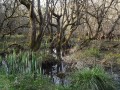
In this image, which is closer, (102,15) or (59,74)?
(59,74)

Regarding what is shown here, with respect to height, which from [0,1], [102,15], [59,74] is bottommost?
[59,74]

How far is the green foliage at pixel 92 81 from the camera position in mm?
7754

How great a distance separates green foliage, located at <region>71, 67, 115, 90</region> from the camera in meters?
7.75

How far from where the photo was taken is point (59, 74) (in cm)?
1162

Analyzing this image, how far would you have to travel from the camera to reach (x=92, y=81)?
7.79 meters

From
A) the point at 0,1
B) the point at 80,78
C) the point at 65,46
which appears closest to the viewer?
the point at 80,78

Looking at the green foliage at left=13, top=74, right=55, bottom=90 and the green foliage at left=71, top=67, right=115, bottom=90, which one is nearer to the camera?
the green foliage at left=13, top=74, right=55, bottom=90

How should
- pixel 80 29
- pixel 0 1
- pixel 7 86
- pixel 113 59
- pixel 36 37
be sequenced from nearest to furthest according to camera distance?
pixel 7 86 < pixel 113 59 < pixel 36 37 < pixel 0 1 < pixel 80 29

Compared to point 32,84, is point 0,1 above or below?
above

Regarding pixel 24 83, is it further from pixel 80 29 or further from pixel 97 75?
pixel 80 29

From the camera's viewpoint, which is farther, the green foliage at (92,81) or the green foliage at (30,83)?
the green foliage at (92,81)

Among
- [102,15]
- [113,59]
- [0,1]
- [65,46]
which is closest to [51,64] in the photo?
[113,59]

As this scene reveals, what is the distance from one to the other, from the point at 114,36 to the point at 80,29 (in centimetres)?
351

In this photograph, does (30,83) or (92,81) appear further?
(30,83)
